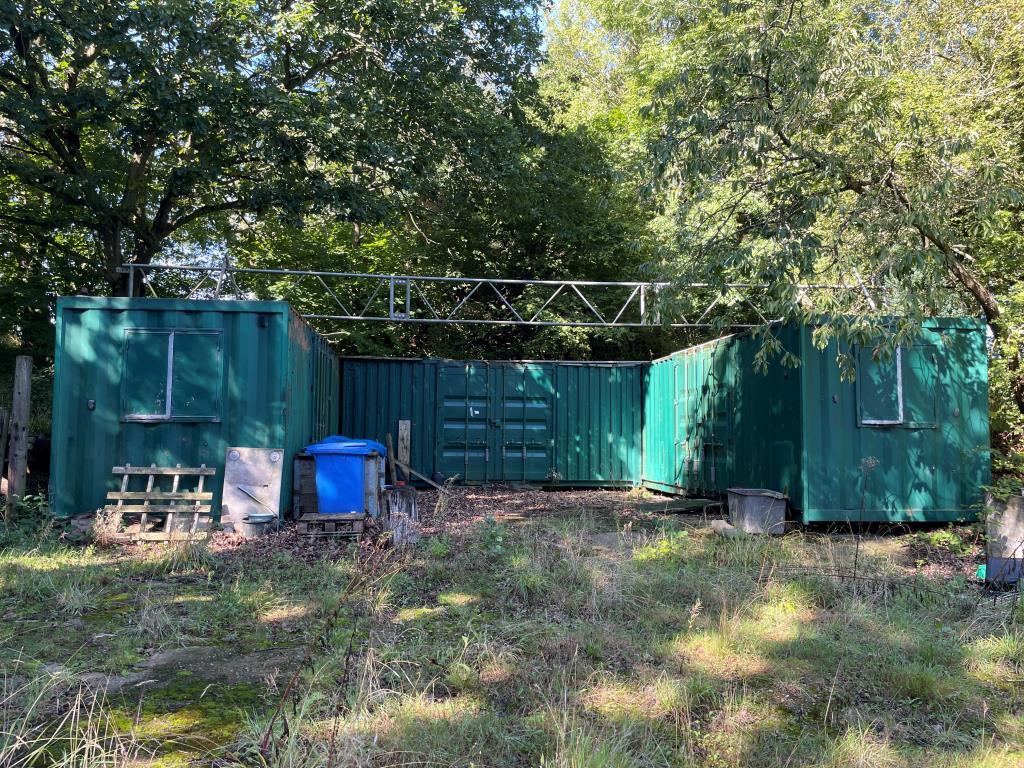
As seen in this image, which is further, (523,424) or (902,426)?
(523,424)

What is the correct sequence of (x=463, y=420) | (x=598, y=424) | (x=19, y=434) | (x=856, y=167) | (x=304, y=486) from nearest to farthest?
(x=19, y=434) → (x=856, y=167) → (x=304, y=486) → (x=463, y=420) → (x=598, y=424)

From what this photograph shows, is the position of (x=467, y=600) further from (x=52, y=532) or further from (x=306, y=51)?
(x=306, y=51)

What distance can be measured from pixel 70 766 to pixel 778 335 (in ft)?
26.0

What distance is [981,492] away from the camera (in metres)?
7.92

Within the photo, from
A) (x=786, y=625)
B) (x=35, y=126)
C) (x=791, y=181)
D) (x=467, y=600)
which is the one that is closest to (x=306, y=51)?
(x=35, y=126)

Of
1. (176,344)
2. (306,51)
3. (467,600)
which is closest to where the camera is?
(467,600)

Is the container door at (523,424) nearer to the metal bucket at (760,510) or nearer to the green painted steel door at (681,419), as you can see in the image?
the green painted steel door at (681,419)

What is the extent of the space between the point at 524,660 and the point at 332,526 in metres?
4.10

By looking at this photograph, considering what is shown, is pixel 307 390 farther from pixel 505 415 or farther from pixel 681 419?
pixel 681 419

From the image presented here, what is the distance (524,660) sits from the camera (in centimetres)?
386

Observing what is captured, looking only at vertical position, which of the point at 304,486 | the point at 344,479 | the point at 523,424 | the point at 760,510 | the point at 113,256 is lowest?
the point at 760,510

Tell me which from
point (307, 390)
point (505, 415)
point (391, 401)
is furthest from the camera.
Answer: point (505, 415)

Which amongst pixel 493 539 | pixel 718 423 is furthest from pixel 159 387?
pixel 718 423

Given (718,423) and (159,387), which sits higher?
(159,387)
